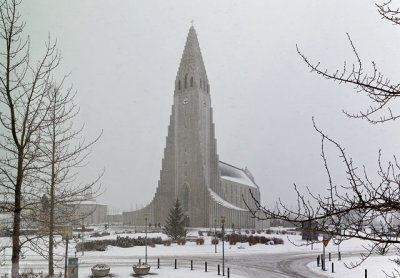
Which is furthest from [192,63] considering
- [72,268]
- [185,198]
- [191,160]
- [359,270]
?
[72,268]

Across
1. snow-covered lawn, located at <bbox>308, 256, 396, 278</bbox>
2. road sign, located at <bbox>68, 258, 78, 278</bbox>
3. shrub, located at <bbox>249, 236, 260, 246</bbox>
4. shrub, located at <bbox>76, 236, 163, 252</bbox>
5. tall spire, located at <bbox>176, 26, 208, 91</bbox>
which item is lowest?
shrub, located at <bbox>249, 236, 260, 246</bbox>

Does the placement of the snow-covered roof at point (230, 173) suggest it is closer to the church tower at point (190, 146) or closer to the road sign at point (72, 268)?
the church tower at point (190, 146)

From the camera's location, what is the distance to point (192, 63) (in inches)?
3135

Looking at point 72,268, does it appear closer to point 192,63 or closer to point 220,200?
point 220,200

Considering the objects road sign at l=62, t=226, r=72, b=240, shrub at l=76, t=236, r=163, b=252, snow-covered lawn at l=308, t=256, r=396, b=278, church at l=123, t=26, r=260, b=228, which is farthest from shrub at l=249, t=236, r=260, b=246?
road sign at l=62, t=226, r=72, b=240

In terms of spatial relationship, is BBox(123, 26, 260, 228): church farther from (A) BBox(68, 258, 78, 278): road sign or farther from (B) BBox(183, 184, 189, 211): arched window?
(A) BBox(68, 258, 78, 278): road sign

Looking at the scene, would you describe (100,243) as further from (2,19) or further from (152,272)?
(2,19)

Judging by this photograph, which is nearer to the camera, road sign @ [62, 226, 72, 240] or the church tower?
road sign @ [62, 226, 72, 240]

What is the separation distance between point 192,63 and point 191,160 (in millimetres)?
20894

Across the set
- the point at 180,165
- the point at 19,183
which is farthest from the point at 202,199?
the point at 19,183

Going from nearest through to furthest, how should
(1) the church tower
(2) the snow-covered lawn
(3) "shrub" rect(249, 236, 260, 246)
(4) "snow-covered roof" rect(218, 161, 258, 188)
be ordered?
1. (2) the snow-covered lawn
2. (3) "shrub" rect(249, 236, 260, 246)
3. (1) the church tower
4. (4) "snow-covered roof" rect(218, 161, 258, 188)

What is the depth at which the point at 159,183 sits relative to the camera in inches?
3098

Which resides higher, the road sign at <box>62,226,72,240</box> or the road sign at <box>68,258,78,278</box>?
the road sign at <box>62,226,72,240</box>

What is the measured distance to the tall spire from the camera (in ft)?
259
